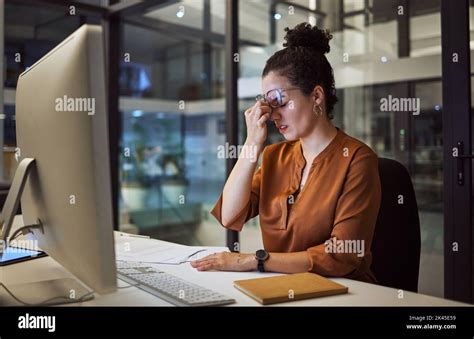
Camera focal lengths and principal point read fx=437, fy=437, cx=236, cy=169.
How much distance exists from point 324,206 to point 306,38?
643 mm

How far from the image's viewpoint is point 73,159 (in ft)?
2.67

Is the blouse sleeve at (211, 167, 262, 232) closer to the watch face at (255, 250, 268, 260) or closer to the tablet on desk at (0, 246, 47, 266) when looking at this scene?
the watch face at (255, 250, 268, 260)

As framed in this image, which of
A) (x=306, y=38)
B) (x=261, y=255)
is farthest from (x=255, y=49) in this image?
(x=261, y=255)

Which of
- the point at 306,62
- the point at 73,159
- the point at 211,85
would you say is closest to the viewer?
the point at 73,159

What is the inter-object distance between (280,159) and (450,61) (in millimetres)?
1087

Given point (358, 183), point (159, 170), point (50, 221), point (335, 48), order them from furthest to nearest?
point (159, 170) < point (335, 48) < point (358, 183) < point (50, 221)

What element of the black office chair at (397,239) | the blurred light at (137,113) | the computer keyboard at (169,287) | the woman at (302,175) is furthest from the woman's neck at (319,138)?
the blurred light at (137,113)

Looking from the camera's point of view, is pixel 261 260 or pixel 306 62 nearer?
pixel 261 260

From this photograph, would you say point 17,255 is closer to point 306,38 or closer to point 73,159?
point 73,159

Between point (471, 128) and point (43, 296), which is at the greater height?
point (471, 128)

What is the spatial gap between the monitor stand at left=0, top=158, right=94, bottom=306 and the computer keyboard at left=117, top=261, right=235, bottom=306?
0.44ft
